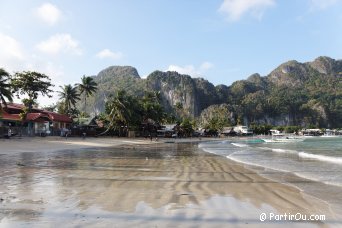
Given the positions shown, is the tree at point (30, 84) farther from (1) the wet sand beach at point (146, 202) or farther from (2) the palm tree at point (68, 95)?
(1) the wet sand beach at point (146, 202)

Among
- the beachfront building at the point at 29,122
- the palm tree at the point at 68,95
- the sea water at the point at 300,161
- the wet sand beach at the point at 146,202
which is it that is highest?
the palm tree at the point at 68,95

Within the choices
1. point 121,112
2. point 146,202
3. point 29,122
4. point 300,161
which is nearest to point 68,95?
point 121,112

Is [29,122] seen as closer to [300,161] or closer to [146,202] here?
[300,161]

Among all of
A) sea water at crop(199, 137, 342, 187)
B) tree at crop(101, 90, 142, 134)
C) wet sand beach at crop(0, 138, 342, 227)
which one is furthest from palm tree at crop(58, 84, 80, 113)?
wet sand beach at crop(0, 138, 342, 227)

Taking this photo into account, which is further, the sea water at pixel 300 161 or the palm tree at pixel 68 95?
the palm tree at pixel 68 95

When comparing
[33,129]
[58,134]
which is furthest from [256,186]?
[58,134]

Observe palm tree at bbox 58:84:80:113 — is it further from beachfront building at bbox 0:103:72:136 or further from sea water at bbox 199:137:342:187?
sea water at bbox 199:137:342:187

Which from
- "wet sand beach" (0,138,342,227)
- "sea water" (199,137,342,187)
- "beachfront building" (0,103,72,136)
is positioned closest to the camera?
"wet sand beach" (0,138,342,227)

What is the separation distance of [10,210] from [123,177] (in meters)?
6.89

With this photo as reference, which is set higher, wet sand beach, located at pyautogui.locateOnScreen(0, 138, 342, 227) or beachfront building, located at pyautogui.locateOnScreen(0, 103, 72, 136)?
A: beachfront building, located at pyautogui.locateOnScreen(0, 103, 72, 136)

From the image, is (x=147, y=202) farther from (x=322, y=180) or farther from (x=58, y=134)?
(x=58, y=134)

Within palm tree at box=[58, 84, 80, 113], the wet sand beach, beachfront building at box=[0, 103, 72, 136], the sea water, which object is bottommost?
the sea water

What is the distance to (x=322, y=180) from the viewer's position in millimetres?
15188

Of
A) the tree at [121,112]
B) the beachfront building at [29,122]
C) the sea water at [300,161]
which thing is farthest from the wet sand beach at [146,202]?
the tree at [121,112]
